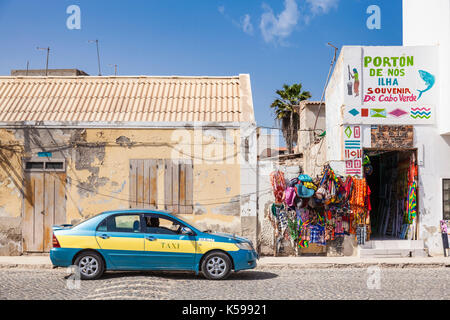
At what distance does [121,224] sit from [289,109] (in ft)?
86.1

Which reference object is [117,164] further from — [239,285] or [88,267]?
[239,285]

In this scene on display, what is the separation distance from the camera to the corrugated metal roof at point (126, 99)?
640 inches

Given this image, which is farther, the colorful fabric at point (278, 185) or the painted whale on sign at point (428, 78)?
the painted whale on sign at point (428, 78)

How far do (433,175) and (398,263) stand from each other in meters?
3.20

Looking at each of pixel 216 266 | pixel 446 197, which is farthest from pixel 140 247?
pixel 446 197

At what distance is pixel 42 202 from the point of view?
1545 centimetres

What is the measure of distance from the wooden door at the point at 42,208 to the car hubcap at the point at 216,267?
19.2 ft

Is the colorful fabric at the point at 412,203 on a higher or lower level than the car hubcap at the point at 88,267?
higher

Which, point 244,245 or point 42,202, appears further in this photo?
point 42,202

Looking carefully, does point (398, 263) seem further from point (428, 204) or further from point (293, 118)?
point (293, 118)

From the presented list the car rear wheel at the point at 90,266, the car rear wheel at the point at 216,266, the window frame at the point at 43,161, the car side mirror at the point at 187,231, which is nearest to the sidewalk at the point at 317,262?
the car rear wheel at the point at 216,266

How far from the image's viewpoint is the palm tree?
3559 centimetres

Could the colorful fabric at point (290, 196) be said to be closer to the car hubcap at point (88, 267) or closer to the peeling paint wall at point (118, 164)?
the peeling paint wall at point (118, 164)

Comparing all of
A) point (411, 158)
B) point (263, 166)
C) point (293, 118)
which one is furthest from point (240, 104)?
point (293, 118)
